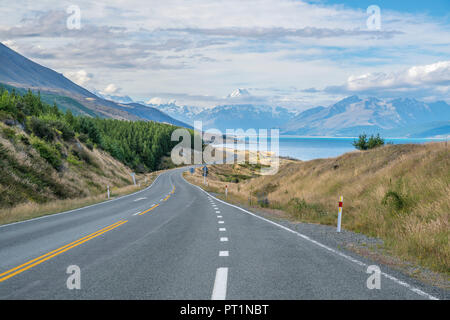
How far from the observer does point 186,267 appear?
6664 mm

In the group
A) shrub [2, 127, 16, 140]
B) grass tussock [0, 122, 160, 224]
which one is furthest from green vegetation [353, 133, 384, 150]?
shrub [2, 127, 16, 140]

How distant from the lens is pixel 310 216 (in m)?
15.2

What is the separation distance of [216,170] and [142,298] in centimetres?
9735

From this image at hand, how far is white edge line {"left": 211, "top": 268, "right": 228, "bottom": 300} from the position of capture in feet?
16.5

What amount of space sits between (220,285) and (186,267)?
1.32 m

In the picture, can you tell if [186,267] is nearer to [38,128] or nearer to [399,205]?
[399,205]

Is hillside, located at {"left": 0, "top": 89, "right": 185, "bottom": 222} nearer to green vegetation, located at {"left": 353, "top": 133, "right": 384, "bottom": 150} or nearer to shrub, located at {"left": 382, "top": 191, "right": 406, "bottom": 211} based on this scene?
shrub, located at {"left": 382, "top": 191, "right": 406, "bottom": 211}

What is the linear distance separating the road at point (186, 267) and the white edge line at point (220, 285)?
15 millimetres

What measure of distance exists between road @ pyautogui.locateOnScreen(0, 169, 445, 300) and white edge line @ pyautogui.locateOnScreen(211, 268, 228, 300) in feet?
0.05

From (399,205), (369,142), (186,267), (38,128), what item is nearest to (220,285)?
(186,267)

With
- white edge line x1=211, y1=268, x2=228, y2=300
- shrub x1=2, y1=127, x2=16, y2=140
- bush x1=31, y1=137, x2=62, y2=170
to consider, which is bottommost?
white edge line x1=211, y1=268, x2=228, y2=300
